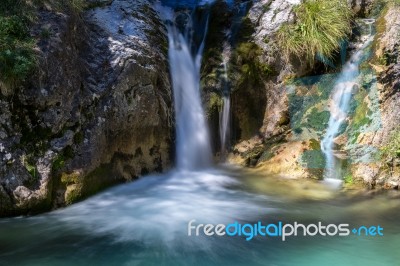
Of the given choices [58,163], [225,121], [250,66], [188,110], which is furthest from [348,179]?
[58,163]

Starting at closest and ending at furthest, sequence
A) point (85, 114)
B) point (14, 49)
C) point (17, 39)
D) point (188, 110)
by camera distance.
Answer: point (14, 49), point (17, 39), point (85, 114), point (188, 110)

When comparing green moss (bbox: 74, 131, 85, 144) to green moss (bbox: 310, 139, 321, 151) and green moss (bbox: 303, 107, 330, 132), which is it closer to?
green moss (bbox: 310, 139, 321, 151)

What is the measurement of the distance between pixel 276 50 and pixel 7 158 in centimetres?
527

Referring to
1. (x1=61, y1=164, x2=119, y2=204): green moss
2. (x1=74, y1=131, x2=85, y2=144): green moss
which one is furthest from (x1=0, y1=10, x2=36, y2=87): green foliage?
(x1=61, y1=164, x2=119, y2=204): green moss

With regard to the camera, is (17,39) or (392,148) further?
(392,148)

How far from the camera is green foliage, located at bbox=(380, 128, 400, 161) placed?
6.14 m

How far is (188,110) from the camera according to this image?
25.2 feet

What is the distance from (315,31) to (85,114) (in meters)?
4.65

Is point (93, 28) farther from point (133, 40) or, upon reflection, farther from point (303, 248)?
point (303, 248)

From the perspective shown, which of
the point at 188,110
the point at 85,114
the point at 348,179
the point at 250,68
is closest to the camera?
the point at 85,114

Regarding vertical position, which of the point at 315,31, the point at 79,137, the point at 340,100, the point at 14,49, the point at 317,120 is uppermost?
the point at 315,31

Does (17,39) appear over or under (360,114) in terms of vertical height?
over

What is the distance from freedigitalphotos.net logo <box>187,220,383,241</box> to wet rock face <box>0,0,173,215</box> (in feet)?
6.24

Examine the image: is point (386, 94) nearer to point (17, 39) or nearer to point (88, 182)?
point (88, 182)
